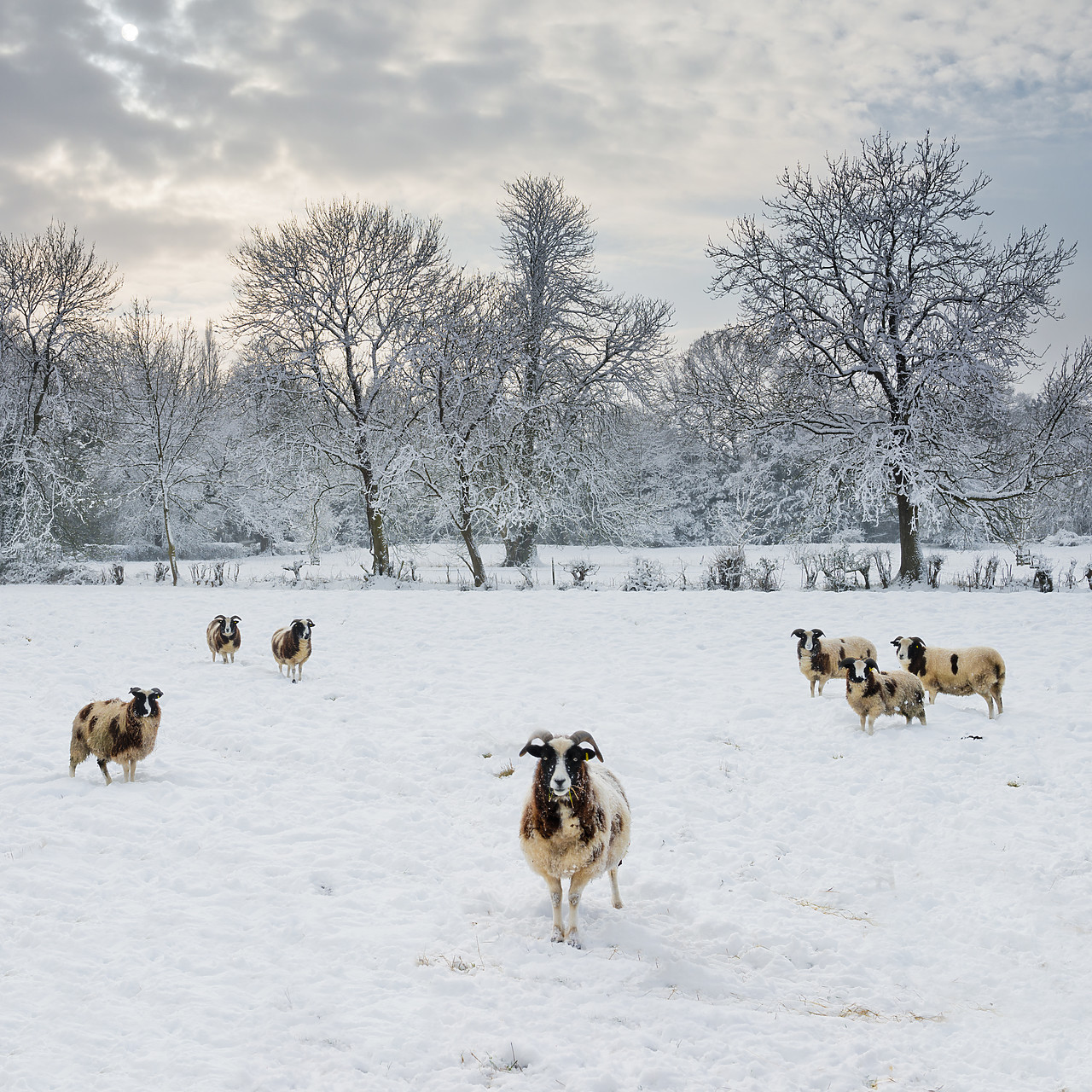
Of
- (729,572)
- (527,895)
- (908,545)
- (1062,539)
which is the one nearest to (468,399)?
(729,572)

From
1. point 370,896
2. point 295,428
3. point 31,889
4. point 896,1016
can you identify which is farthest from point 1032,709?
point 295,428

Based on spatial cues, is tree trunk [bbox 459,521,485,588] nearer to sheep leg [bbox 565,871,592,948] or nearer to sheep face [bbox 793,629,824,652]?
sheep face [bbox 793,629,824,652]

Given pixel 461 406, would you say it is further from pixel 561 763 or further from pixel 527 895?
pixel 561 763

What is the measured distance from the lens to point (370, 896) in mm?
4926

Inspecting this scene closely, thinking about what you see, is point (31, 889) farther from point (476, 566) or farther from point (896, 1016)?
point (476, 566)

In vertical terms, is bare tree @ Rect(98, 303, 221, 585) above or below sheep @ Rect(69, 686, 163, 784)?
above

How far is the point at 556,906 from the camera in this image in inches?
174

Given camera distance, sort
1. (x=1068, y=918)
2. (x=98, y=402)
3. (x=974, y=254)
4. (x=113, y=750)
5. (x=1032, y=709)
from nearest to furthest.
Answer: (x=1068, y=918) < (x=113, y=750) < (x=1032, y=709) < (x=974, y=254) < (x=98, y=402)

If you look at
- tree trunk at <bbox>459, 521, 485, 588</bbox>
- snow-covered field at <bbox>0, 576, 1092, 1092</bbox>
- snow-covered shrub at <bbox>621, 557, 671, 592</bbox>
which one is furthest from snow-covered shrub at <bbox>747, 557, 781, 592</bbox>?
tree trunk at <bbox>459, 521, 485, 588</bbox>

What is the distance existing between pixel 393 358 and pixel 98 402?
42.1 ft

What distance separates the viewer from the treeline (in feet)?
62.2

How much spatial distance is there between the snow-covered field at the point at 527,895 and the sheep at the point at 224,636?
3.21ft

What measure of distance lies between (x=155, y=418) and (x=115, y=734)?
72.5ft

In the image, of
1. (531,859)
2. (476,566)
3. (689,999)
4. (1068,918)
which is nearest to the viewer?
(689,999)
